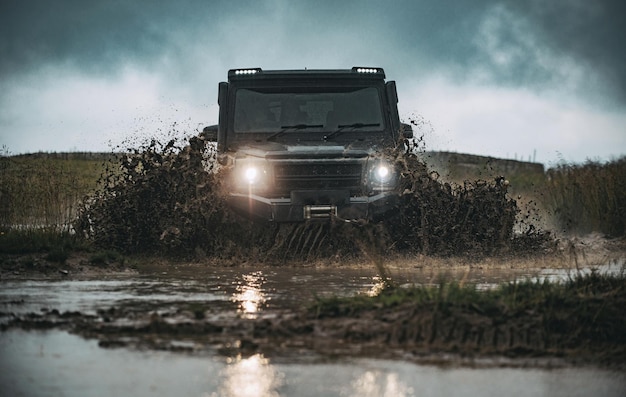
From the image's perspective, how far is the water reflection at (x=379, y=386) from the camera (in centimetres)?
547

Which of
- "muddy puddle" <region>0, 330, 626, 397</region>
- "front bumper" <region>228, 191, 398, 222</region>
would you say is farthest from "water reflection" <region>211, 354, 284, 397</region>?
"front bumper" <region>228, 191, 398, 222</region>

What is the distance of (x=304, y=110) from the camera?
14328mm

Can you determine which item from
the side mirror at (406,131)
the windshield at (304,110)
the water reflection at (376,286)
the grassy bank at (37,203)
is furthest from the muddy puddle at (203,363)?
the grassy bank at (37,203)

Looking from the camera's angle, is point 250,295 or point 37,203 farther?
point 37,203

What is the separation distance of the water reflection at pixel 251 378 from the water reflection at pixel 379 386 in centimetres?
41

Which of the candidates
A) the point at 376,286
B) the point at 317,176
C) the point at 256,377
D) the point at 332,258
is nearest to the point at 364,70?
the point at 317,176

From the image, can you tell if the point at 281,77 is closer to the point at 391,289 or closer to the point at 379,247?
the point at 379,247

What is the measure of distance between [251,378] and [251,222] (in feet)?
27.6

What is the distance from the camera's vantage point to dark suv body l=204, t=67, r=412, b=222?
44.4 feet

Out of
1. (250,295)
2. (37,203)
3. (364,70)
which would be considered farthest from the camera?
(37,203)

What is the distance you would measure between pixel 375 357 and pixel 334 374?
661 millimetres

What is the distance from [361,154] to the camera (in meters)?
13.7

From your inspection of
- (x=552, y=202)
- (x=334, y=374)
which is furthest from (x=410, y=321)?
(x=552, y=202)

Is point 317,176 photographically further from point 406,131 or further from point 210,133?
point 210,133
